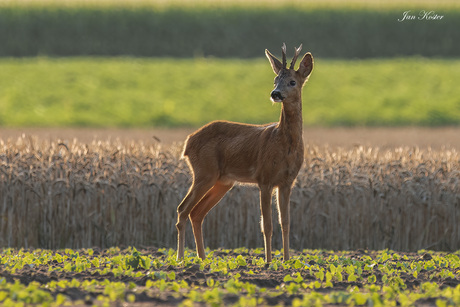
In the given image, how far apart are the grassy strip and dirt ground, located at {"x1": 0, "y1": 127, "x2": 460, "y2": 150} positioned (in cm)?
2021

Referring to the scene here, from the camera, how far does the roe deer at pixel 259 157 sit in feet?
42.2

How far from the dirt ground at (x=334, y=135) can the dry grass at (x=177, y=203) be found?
1152 cm

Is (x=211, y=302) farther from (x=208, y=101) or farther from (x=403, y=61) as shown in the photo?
(x=403, y=61)

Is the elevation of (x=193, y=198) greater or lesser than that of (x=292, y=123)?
lesser

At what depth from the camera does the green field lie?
4088 centimetres

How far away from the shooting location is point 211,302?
9.81m

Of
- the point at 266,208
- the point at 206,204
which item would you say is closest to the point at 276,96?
the point at 266,208

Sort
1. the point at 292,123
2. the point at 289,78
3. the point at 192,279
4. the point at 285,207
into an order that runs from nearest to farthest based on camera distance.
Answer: the point at 192,279 → the point at 289,78 → the point at 292,123 → the point at 285,207

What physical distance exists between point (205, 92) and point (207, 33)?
44.6 ft

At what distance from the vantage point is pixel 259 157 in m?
13.1

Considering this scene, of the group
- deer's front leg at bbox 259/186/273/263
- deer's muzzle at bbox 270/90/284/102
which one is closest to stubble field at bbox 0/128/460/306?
deer's front leg at bbox 259/186/273/263

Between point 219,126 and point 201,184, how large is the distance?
3.30 ft
